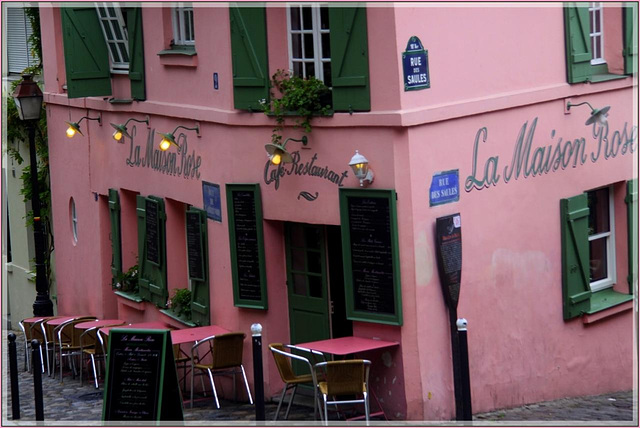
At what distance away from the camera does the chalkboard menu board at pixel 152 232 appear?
14.1m

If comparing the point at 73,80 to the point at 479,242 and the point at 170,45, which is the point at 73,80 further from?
the point at 479,242

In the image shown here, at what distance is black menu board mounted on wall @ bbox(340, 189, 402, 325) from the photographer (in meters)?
10.8

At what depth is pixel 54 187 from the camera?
57.2 ft

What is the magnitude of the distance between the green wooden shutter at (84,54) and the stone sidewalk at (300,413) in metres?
3.98

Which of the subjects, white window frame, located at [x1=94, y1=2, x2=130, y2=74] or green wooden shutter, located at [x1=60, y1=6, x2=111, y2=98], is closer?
white window frame, located at [x1=94, y1=2, x2=130, y2=74]

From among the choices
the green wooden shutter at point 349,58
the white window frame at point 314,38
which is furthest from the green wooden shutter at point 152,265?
the green wooden shutter at point 349,58

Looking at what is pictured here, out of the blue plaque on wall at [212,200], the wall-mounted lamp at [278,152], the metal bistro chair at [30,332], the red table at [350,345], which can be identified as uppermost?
the wall-mounted lamp at [278,152]

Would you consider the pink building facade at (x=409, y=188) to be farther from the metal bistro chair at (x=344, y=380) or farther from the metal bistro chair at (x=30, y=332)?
the metal bistro chair at (x=30, y=332)

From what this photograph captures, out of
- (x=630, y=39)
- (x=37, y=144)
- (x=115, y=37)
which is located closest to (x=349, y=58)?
(x=630, y=39)

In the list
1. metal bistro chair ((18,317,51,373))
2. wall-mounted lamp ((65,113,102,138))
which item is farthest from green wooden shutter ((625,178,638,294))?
metal bistro chair ((18,317,51,373))

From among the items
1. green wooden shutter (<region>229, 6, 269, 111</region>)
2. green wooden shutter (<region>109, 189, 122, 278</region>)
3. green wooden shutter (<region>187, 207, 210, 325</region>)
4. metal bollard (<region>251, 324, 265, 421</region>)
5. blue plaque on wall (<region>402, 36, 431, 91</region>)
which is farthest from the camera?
green wooden shutter (<region>109, 189, 122, 278</region>)

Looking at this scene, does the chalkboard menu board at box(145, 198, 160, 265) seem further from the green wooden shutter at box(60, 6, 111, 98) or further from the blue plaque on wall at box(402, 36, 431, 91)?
the blue plaque on wall at box(402, 36, 431, 91)

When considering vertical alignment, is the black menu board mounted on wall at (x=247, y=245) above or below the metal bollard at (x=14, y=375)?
above

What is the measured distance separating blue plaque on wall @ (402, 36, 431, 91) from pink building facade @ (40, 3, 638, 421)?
0.03 metres
